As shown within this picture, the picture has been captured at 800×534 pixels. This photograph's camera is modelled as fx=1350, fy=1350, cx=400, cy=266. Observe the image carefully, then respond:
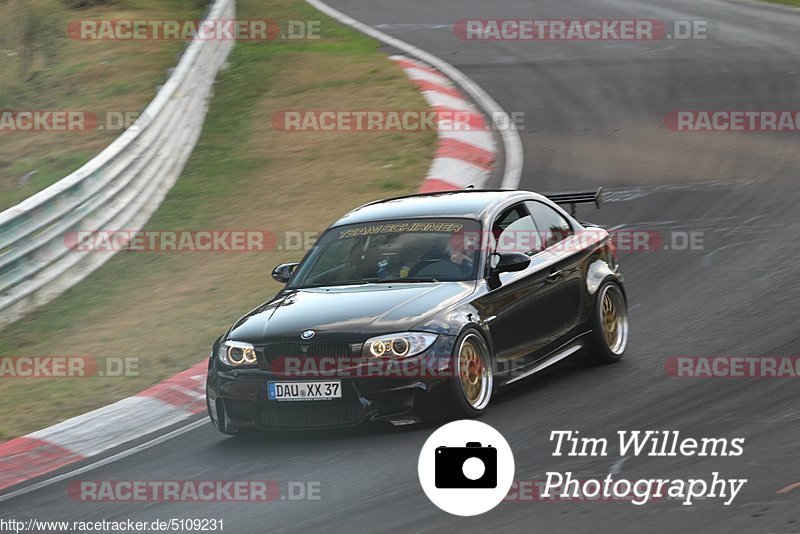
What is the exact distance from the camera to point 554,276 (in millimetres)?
9398

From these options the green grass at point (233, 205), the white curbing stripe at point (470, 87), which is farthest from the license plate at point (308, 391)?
the white curbing stripe at point (470, 87)

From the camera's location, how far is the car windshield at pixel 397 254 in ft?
29.2

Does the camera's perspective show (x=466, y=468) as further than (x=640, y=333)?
No

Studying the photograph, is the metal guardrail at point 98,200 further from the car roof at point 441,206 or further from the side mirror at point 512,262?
the side mirror at point 512,262

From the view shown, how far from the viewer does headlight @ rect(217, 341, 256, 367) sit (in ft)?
27.2

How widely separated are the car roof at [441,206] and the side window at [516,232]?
3.6 inches

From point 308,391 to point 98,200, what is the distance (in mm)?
6494

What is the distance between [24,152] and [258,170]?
3293 mm

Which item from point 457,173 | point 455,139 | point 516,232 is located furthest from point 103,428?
point 455,139

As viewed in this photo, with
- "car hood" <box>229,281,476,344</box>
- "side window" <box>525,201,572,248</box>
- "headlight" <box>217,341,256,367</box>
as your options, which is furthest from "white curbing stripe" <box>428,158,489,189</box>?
"headlight" <box>217,341,256,367</box>

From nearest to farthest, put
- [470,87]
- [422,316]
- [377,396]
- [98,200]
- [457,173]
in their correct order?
[377,396], [422,316], [98,200], [457,173], [470,87]

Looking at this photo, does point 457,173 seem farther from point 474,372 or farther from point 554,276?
point 474,372

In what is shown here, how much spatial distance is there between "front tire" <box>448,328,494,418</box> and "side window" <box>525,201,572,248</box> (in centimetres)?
149

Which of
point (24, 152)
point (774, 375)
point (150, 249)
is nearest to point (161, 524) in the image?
point (774, 375)
